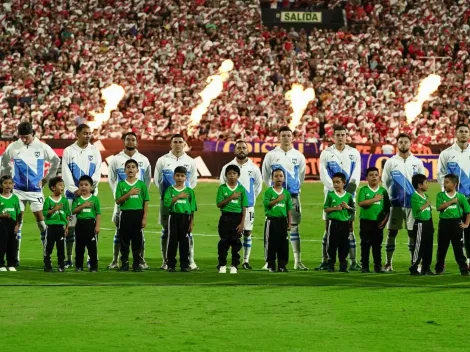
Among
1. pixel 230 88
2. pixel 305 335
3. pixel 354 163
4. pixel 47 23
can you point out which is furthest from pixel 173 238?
pixel 47 23

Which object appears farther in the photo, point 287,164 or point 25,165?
point 287,164

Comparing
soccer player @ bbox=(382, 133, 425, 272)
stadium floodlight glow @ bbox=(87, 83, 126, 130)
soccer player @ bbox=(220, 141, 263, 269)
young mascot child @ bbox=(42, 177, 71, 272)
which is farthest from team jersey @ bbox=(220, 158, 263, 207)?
stadium floodlight glow @ bbox=(87, 83, 126, 130)

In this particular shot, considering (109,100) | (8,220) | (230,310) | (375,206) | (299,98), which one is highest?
(299,98)

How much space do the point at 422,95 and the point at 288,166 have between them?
28921 mm

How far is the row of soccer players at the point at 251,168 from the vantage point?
48.3 ft

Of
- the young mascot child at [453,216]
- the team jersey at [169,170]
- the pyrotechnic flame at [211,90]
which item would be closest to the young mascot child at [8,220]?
the team jersey at [169,170]

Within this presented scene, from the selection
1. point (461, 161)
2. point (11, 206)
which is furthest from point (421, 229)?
point (11, 206)

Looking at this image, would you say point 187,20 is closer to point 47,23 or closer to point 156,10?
point 156,10

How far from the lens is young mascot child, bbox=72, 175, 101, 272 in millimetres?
14180

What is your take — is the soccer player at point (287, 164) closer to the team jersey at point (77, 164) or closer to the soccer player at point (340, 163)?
the soccer player at point (340, 163)

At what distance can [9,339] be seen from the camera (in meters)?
9.34

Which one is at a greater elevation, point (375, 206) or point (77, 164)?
point (77, 164)

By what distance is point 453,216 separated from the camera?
550 inches

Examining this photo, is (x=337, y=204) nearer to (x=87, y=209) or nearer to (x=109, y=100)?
(x=87, y=209)
